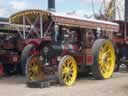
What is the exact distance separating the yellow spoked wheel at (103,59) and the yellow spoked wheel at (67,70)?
108 cm

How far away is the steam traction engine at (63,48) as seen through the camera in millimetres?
14797

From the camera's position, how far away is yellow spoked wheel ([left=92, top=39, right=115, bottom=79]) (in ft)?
52.1

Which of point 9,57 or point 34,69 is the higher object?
point 9,57

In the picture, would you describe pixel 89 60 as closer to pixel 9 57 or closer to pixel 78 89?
pixel 78 89

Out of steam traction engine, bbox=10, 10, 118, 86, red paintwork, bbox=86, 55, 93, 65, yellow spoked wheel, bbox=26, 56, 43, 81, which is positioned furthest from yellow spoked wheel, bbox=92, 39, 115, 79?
yellow spoked wheel, bbox=26, 56, 43, 81

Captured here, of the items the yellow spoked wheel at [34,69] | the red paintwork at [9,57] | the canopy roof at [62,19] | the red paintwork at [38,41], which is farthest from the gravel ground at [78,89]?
the red paintwork at [9,57]

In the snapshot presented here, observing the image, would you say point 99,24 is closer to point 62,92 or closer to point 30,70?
point 30,70

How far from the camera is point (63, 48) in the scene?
15.0 metres

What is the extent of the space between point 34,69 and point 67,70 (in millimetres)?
1346

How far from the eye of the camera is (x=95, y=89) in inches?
524

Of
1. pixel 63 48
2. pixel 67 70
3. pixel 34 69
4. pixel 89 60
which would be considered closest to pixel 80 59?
pixel 89 60

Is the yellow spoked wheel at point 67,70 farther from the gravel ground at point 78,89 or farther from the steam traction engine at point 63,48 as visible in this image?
the gravel ground at point 78,89

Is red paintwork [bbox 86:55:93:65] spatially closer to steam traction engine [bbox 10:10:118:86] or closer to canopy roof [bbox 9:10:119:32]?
steam traction engine [bbox 10:10:118:86]

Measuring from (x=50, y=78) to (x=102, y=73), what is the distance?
78.3 inches
